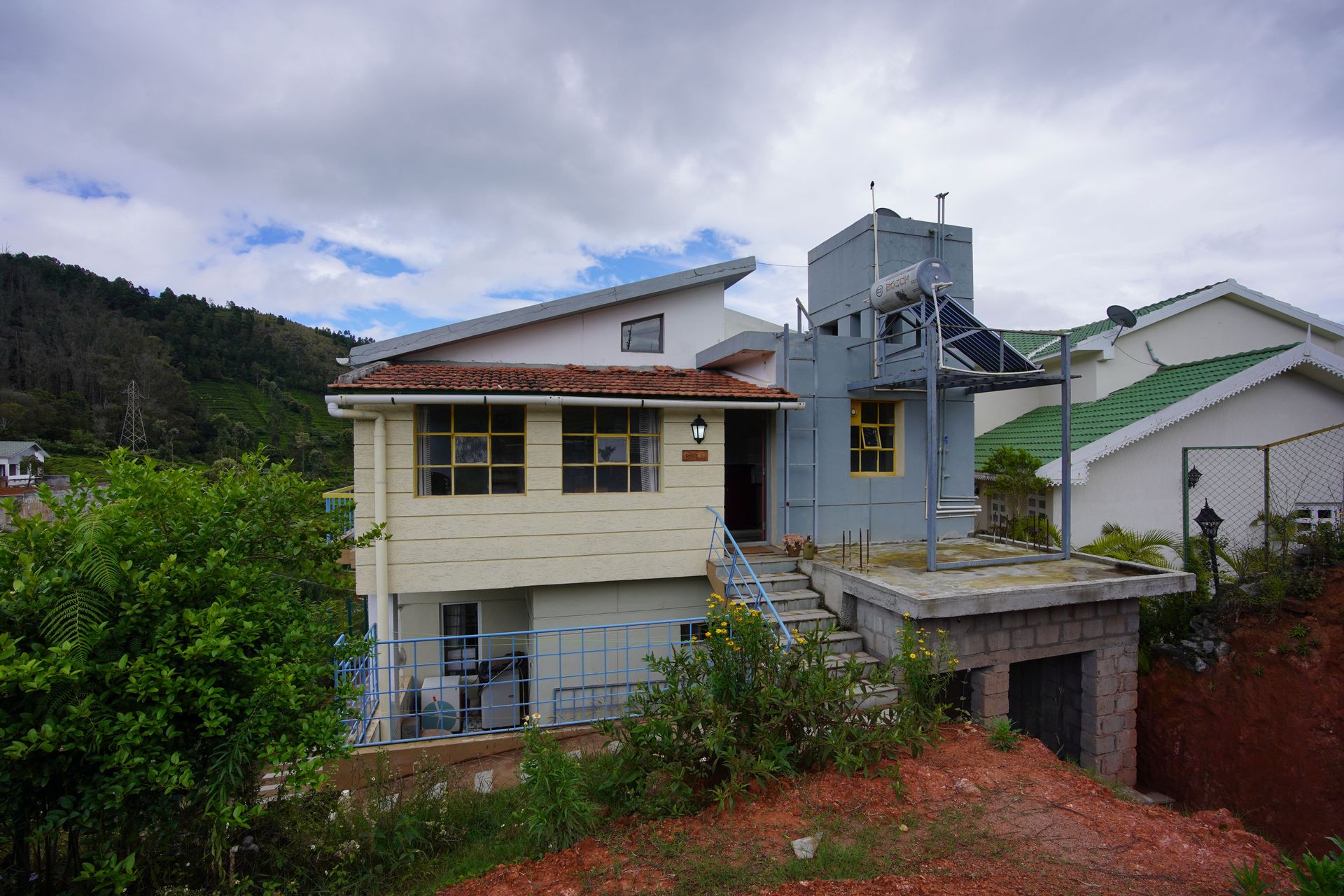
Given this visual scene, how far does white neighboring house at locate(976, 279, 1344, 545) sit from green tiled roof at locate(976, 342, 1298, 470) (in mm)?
36

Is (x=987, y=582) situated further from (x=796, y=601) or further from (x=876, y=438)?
(x=876, y=438)

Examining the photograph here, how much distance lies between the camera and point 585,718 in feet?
26.5

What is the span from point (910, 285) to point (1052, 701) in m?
6.00

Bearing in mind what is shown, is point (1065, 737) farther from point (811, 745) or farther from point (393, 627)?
point (393, 627)

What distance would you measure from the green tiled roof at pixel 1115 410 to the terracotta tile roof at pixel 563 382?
6.91 meters

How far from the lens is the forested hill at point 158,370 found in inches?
1833

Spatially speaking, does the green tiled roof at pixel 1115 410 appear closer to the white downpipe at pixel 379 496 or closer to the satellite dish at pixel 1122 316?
the satellite dish at pixel 1122 316

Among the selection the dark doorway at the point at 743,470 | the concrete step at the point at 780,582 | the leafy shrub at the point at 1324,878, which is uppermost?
the dark doorway at the point at 743,470

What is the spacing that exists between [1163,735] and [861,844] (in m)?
7.14

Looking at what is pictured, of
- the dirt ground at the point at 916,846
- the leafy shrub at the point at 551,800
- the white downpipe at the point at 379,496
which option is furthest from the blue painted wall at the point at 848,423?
the leafy shrub at the point at 551,800

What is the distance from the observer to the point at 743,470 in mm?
12445

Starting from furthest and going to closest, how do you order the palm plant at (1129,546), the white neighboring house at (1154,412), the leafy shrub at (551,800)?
the white neighboring house at (1154,412) → the palm plant at (1129,546) → the leafy shrub at (551,800)

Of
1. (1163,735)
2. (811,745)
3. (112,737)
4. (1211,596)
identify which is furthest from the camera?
(1211,596)

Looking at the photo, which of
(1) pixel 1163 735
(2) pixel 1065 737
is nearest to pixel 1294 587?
(1) pixel 1163 735
